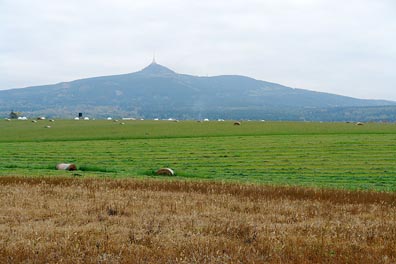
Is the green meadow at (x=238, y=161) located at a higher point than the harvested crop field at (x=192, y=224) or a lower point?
lower

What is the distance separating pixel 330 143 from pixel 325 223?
136ft

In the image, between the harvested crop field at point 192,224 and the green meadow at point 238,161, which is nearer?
the harvested crop field at point 192,224

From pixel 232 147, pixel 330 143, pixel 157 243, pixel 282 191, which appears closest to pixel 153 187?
pixel 282 191

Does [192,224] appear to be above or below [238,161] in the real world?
above

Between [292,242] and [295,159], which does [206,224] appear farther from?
[295,159]

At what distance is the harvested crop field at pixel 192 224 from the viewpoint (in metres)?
11.2

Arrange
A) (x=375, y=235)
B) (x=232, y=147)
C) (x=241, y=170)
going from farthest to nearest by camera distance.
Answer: (x=232, y=147), (x=241, y=170), (x=375, y=235)

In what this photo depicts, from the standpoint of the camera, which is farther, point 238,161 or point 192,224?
point 238,161

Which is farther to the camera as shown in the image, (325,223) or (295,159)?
(295,159)

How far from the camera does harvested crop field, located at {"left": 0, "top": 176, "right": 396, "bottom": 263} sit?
11.2 m

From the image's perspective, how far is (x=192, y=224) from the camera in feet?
47.0

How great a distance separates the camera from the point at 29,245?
11.4 metres

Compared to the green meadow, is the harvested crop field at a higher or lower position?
higher

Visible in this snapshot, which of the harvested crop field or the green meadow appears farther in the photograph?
the green meadow
